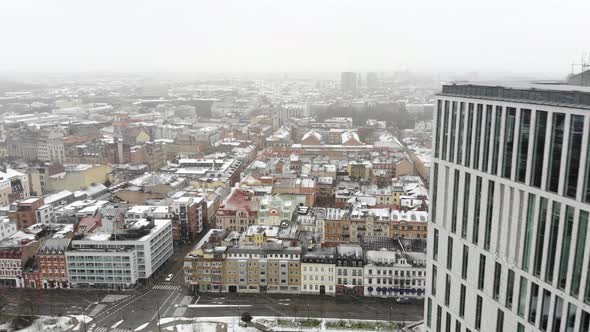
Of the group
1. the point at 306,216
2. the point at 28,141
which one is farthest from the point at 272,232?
the point at 28,141

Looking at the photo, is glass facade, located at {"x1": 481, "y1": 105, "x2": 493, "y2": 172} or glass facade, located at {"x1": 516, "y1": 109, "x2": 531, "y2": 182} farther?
glass facade, located at {"x1": 481, "y1": 105, "x2": 493, "y2": 172}

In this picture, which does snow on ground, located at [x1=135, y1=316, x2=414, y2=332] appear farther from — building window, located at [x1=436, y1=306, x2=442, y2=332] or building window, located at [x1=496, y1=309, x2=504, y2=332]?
building window, located at [x1=496, y1=309, x2=504, y2=332]

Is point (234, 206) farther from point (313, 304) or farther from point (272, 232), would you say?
point (313, 304)

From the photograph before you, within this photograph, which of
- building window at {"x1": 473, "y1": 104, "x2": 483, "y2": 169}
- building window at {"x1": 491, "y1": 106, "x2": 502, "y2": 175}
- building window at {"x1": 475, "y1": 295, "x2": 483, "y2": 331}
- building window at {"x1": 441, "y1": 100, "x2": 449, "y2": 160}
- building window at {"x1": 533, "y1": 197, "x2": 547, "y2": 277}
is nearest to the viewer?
building window at {"x1": 533, "y1": 197, "x2": 547, "y2": 277}

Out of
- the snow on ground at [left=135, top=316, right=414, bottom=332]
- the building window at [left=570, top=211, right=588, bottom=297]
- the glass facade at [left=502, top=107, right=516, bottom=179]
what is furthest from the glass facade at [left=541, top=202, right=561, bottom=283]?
the snow on ground at [left=135, top=316, right=414, bottom=332]

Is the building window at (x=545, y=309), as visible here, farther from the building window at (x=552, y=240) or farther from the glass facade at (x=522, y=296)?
the glass facade at (x=522, y=296)

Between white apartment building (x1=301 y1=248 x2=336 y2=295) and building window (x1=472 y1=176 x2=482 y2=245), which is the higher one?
building window (x1=472 y1=176 x2=482 y2=245)

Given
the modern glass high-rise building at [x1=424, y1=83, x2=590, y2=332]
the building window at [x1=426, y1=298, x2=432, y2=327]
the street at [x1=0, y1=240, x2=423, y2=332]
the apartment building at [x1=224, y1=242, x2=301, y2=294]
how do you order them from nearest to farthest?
the modern glass high-rise building at [x1=424, y1=83, x2=590, y2=332], the building window at [x1=426, y1=298, x2=432, y2=327], the street at [x1=0, y1=240, x2=423, y2=332], the apartment building at [x1=224, y1=242, x2=301, y2=294]
